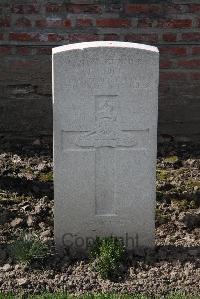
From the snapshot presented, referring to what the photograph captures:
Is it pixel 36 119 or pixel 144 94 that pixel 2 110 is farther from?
pixel 144 94

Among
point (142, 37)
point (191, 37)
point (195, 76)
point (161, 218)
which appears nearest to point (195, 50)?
point (191, 37)

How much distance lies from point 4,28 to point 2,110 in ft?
2.37

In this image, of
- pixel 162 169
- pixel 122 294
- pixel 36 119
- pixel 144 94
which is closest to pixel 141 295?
pixel 122 294

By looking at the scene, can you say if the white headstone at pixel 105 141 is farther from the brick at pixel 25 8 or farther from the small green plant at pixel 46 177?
the brick at pixel 25 8

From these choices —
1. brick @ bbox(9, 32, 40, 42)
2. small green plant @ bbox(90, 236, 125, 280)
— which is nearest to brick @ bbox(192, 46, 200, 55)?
brick @ bbox(9, 32, 40, 42)

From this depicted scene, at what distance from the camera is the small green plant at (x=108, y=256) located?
4.29m

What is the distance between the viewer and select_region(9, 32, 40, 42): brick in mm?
6102

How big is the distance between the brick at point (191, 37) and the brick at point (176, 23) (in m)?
0.07

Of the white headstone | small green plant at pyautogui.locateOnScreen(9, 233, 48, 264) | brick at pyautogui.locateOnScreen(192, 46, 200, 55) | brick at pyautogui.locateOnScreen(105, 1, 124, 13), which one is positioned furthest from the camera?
brick at pyautogui.locateOnScreen(192, 46, 200, 55)

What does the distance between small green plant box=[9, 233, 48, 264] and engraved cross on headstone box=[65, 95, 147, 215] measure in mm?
433

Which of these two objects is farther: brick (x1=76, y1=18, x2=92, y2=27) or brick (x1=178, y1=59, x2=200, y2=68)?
brick (x1=178, y1=59, x2=200, y2=68)

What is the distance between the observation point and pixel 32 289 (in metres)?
4.21

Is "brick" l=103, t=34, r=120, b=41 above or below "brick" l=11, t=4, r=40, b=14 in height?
below

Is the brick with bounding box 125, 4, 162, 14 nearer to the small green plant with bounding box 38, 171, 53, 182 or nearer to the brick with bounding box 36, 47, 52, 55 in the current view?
the brick with bounding box 36, 47, 52, 55
